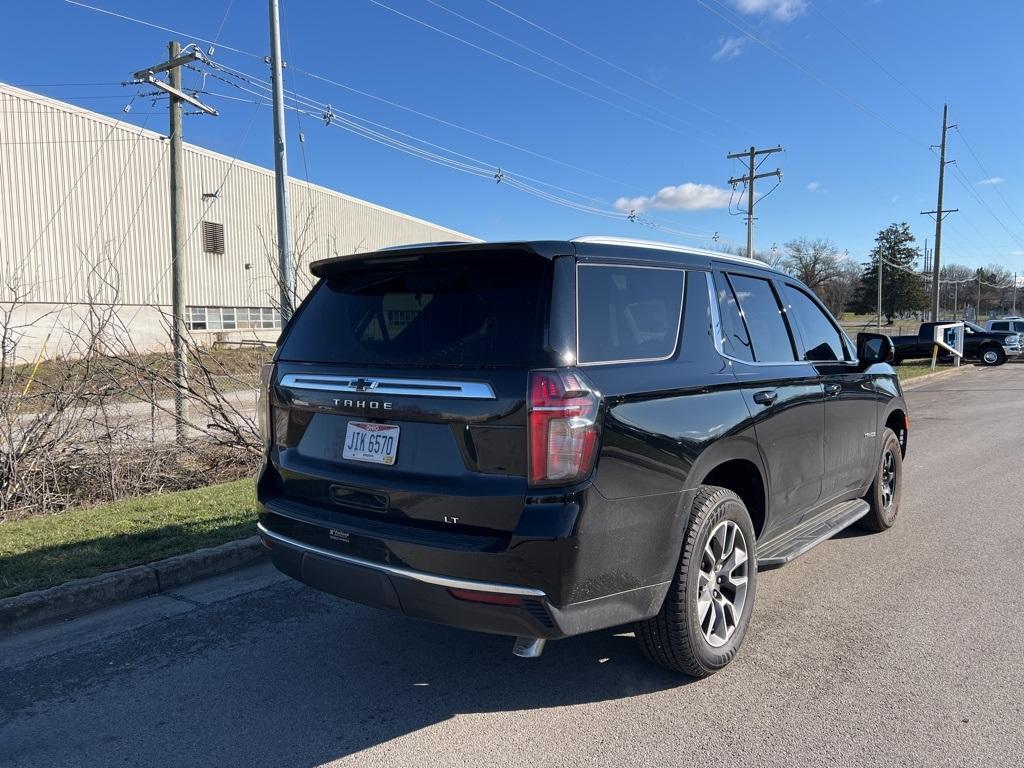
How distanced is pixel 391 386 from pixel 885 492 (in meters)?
4.66

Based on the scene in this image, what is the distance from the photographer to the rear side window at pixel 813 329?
15.6 feet

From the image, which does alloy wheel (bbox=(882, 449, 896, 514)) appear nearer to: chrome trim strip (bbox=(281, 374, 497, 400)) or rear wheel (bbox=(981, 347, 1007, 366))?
chrome trim strip (bbox=(281, 374, 497, 400))

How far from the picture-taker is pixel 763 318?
14.1 ft

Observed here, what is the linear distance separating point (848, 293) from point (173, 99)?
351 ft

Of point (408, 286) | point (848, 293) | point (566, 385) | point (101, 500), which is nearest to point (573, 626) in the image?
point (566, 385)

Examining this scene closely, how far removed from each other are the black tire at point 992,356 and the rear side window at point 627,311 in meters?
31.1

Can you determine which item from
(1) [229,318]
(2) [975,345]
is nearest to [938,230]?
(2) [975,345]

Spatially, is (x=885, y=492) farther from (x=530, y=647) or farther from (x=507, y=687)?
(x=530, y=647)

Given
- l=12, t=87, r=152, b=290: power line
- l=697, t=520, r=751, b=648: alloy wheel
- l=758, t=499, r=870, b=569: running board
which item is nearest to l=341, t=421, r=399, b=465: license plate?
l=697, t=520, r=751, b=648: alloy wheel

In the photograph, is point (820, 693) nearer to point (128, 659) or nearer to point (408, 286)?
point (408, 286)

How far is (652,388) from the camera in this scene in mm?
3100

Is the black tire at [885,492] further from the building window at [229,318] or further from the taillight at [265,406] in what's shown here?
the building window at [229,318]

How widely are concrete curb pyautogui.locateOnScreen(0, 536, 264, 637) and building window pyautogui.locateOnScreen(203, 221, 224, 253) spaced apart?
30.5 m

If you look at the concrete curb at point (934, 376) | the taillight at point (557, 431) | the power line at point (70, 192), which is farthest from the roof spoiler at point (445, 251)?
the power line at point (70, 192)
